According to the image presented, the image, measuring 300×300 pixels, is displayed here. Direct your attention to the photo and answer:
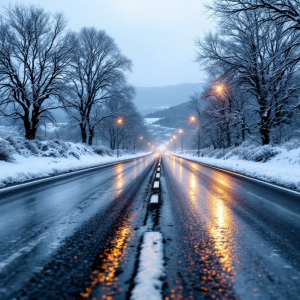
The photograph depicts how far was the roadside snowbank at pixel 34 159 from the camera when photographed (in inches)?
383

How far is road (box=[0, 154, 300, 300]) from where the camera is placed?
1.66 metres

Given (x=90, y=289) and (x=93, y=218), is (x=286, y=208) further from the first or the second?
(x=90, y=289)

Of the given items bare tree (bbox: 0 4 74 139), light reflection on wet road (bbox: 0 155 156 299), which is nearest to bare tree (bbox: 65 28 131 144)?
bare tree (bbox: 0 4 74 139)

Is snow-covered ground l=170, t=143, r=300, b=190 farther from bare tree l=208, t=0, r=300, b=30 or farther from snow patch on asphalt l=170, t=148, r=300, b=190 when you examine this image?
bare tree l=208, t=0, r=300, b=30

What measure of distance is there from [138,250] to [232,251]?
0.97 metres

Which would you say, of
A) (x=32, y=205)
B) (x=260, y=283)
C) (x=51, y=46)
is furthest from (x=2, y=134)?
(x=260, y=283)

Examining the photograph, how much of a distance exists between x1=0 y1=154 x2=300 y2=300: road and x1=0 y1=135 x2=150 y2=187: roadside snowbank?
5957 millimetres

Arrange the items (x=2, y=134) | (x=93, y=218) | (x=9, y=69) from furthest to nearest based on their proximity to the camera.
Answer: (x=9, y=69)
(x=2, y=134)
(x=93, y=218)

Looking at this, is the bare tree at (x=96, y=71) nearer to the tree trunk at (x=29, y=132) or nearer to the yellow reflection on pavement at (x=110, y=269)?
the tree trunk at (x=29, y=132)

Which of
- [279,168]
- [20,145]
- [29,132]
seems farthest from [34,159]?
[279,168]

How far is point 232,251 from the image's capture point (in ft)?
7.71

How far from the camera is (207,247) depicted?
8.04 feet

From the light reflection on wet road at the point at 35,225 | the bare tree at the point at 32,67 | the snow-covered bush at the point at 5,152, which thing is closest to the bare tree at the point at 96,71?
the bare tree at the point at 32,67

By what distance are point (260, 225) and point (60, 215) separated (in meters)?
3.15
